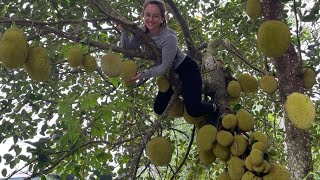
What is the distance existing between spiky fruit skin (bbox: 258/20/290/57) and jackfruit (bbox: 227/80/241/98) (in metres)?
0.34

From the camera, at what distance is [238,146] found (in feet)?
5.71

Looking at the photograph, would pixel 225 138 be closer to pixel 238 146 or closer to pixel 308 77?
pixel 238 146

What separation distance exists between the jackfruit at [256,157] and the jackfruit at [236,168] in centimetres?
7

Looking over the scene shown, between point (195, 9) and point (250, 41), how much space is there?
52cm

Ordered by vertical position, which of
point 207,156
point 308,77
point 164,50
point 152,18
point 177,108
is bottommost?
point 207,156

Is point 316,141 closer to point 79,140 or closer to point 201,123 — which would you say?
point 201,123

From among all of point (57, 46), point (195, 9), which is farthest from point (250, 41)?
point (57, 46)

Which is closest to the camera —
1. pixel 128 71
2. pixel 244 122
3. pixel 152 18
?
pixel 244 122

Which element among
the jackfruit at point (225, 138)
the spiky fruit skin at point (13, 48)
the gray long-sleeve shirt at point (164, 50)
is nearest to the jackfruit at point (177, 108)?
the gray long-sleeve shirt at point (164, 50)

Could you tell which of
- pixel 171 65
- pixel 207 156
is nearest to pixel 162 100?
pixel 171 65

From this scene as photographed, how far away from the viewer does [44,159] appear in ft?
6.45

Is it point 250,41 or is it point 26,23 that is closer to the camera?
point 26,23

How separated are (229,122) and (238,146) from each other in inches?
4.9

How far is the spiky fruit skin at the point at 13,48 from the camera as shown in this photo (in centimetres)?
150
